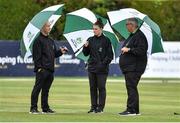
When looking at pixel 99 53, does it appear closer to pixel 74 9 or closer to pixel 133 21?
pixel 133 21

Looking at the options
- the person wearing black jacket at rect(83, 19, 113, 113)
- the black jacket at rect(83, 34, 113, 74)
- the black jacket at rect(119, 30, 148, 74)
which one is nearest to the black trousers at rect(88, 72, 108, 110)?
the person wearing black jacket at rect(83, 19, 113, 113)

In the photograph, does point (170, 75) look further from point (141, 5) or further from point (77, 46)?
point (77, 46)

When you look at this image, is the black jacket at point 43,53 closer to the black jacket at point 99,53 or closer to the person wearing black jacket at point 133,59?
the black jacket at point 99,53

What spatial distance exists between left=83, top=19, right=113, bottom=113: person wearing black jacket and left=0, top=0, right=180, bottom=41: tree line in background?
96.5 feet

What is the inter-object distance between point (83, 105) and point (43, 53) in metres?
4.31

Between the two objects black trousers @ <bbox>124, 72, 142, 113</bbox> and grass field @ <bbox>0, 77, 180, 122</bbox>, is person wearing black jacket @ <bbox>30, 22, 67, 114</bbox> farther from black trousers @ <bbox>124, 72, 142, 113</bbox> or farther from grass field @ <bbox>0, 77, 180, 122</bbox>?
black trousers @ <bbox>124, 72, 142, 113</bbox>

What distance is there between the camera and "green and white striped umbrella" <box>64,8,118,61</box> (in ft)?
59.5

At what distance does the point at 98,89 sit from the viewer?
673 inches

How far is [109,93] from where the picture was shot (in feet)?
88.4

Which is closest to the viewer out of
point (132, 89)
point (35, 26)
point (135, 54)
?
point (135, 54)

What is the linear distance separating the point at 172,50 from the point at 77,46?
1984cm

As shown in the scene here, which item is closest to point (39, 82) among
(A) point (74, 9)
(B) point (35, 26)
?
(B) point (35, 26)

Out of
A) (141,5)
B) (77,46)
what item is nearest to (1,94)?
(77,46)

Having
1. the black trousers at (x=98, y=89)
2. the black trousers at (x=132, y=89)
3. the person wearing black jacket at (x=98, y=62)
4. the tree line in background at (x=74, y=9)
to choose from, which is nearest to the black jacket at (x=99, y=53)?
the person wearing black jacket at (x=98, y=62)
